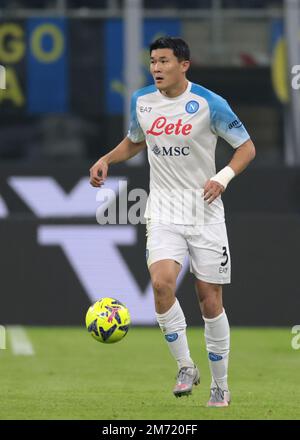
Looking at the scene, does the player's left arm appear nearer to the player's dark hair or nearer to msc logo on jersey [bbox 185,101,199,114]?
msc logo on jersey [bbox 185,101,199,114]

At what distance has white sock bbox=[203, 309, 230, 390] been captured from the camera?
9.30 metres

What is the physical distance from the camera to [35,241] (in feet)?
51.8

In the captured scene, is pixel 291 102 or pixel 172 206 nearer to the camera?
pixel 172 206

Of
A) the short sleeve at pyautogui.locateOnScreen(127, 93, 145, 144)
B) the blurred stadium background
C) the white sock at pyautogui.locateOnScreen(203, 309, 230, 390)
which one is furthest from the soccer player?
the blurred stadium background

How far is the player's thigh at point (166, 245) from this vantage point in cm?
926

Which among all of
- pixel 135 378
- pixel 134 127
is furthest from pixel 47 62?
pixel 134 127

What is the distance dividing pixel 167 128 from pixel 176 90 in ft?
0.85
